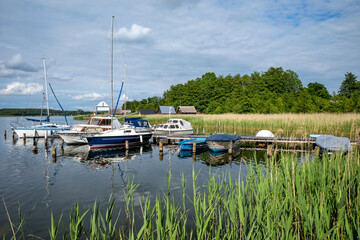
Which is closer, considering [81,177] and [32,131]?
[81,177]

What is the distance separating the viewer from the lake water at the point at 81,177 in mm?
8648

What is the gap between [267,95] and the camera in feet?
206

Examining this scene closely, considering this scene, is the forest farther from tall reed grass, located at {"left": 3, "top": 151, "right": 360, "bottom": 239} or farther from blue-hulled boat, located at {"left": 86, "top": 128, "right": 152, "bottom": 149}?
tall reed grass, located at {"left": 3, "top": 151, "right": 360, "bottom": 239}

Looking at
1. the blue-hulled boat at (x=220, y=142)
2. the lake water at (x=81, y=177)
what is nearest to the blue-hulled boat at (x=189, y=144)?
the lake water at (x=81, y=177)

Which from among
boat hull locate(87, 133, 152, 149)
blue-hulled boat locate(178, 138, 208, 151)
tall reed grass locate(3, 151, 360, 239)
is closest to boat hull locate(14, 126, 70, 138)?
boat hull locate(87, 133, 152, 149)

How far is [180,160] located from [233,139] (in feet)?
16.0

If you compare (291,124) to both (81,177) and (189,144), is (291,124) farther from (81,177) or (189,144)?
(81,177)

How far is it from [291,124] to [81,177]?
2346 centimetres

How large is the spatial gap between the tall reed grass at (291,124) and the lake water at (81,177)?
7986 millimetres

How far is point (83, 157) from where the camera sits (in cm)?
1847

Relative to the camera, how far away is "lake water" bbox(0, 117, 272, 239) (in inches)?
340

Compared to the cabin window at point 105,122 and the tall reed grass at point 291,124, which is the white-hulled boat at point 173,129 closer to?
the tall reed grass at point 291,124

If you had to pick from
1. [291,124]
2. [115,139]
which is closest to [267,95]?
[291,124]

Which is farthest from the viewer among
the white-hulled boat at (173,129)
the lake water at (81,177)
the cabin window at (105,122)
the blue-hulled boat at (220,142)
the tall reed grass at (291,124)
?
the white-hulled boat at (173,129)
